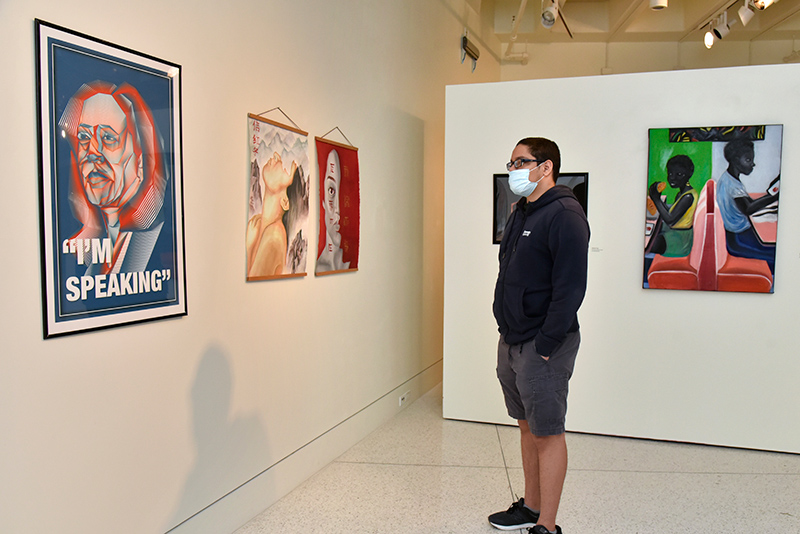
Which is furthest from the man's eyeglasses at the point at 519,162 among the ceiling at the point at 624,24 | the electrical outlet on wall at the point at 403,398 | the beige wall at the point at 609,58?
the beige wall at the point at 609,58

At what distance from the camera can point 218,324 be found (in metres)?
2.71

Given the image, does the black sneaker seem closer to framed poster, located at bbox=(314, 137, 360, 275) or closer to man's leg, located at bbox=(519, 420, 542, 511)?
man's leg, located at bbox=(519, 420, 542, 511)

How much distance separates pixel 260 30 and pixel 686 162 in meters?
2.79

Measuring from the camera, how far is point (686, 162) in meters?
3.96

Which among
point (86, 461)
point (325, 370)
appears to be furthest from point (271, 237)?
point (86, 461)

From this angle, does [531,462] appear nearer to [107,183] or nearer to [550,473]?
[550,473]

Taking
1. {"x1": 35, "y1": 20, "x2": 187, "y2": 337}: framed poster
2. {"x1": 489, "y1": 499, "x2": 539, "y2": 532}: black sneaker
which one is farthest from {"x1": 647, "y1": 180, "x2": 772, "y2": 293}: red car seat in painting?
{"x1": 35, "y1": 20, "x2": 187, "y2": 337}: framed poster

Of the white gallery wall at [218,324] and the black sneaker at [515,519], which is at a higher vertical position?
the white gallery wall at [218,324]

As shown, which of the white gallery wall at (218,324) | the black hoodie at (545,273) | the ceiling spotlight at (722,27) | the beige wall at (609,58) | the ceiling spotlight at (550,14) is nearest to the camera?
the white gallery wall at (218,324)

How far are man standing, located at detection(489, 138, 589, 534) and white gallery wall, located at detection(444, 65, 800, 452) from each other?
5.46 ft

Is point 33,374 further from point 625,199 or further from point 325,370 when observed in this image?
point 625,199

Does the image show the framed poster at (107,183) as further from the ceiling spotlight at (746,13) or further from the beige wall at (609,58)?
the beige wall at (609,58)

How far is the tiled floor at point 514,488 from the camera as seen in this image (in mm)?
2932

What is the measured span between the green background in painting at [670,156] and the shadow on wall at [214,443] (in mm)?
2972
